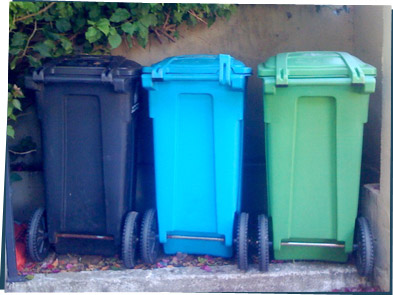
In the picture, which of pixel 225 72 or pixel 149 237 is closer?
pixel 225 72

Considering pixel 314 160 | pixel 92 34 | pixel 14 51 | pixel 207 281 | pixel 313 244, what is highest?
pixel 92 34

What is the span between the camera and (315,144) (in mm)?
3475

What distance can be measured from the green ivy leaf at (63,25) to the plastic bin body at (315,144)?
1.56 meters

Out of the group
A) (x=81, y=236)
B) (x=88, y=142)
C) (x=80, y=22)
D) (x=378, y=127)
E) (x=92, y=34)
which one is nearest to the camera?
(x=88, y=142)

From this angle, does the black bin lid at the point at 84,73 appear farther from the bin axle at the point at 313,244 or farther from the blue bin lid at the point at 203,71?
the bin axle at the point at 313,244

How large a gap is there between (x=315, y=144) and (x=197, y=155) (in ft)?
2.52

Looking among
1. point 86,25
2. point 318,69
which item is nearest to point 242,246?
point 318,69

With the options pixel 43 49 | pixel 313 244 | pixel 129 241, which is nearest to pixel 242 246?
pixel 313 244

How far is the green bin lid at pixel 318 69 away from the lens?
130 inches

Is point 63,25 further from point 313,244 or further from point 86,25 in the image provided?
point 313,244

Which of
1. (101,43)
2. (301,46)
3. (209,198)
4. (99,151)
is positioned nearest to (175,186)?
(209,198)

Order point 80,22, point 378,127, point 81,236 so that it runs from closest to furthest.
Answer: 1. point 81,236
2. point 378,127
3. point 80,22

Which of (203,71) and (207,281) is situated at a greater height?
(203,71)

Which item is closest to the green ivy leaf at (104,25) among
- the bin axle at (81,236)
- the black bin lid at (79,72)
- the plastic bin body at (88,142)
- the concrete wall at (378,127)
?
the plastic bin body at (88,142)
